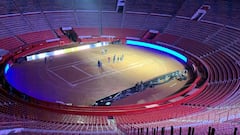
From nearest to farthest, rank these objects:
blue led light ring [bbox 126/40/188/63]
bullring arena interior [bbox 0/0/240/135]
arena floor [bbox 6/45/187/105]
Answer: bullring arena interior [bbox 0/0/240/135]
arena floor [bbox 6/45/187/105]
blue led light ring [bbox 126/40/188/63]

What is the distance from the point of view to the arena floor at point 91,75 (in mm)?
21719

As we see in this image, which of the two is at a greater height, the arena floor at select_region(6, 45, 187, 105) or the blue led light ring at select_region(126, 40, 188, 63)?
the blue led light ring at select_region(126, 40, 188, 63)

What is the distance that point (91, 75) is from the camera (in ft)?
82.4

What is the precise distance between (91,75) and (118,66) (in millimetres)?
3152

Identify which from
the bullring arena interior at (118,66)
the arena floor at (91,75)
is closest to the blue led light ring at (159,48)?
the bullring arena interior at (118,66)

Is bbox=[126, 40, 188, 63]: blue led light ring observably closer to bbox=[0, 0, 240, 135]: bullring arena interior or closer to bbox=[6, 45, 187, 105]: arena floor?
bbox=[0, 0, 240, 135]: bullring arena interior

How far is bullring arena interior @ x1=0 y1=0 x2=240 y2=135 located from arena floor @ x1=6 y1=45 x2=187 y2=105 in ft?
0.25

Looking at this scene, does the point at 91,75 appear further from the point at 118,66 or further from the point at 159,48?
the point at 159,48

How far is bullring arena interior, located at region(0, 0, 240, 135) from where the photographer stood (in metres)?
16.3

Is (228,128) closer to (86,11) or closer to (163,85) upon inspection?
(163,85)

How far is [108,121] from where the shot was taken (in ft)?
57.5

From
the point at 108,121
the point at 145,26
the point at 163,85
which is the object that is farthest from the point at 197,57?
the point at 108,121

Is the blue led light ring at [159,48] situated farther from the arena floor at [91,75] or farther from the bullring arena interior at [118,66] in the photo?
the arena floor at [91,75]

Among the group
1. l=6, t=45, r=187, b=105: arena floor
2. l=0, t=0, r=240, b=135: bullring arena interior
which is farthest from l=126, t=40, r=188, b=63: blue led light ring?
l=6, t=45, r=187, b=105: arena floor
